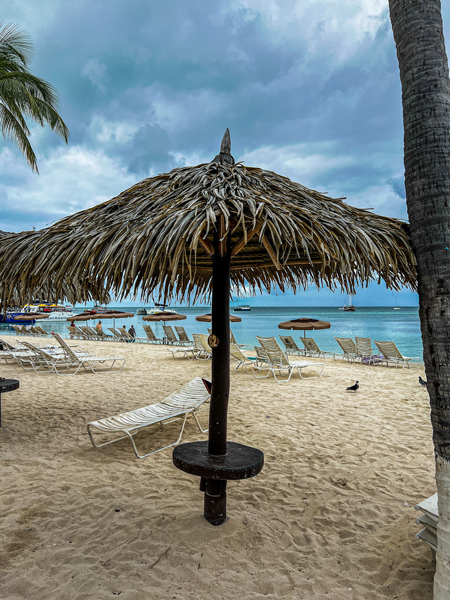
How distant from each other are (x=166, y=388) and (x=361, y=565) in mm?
5698

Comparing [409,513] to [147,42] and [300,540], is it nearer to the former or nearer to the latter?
[300,540]

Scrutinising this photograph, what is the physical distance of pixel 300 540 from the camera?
2443 mm

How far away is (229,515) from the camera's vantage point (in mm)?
2682

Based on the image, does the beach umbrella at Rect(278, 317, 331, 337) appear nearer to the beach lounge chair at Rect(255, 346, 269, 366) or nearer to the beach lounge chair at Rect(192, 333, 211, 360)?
the beach lounge chair at Rect(255, 346, 269, 366)

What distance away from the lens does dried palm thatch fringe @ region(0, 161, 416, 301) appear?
2.22m

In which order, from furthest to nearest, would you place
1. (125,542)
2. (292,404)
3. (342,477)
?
1. (292,404)
2. (342,477)
3. (125,542)

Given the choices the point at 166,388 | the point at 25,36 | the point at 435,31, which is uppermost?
the point at 25,36

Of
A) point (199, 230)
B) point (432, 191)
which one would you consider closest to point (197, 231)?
point (199, 230)

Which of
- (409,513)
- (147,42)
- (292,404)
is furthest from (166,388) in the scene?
(147,42)

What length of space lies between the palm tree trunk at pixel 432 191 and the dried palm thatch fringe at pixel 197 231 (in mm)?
538

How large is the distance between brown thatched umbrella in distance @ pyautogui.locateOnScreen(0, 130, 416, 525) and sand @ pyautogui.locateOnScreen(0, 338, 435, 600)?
0.42 m

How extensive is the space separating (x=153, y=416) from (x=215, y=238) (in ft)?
8.21

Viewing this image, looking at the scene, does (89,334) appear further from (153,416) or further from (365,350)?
(153,416)

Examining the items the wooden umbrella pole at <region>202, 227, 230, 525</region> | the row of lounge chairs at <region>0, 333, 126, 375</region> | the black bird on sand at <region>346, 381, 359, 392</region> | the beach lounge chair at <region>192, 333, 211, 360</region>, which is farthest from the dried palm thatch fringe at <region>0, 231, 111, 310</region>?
the beach lounge chair at <region>192, 333, 211, 360</region>
